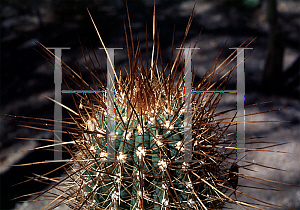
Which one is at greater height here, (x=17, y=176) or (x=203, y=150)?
(x=203, y=150)

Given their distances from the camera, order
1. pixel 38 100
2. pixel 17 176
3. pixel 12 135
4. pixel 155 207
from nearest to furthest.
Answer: pixel 155 207 < pixel 17 176 < pixel 12 135 < pixel 38 100

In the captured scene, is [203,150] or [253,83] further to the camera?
[253,83]

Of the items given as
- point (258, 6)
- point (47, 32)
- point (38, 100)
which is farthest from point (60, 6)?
point (258, 6)

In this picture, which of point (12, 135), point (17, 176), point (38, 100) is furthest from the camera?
point (38, 100)

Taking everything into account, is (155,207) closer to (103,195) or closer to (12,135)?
(103,195)

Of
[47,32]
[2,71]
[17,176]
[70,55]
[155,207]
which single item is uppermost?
[47,32]

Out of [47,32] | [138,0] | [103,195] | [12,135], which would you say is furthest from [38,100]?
[103,195]

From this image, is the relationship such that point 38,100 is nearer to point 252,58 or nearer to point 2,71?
point 2,71
